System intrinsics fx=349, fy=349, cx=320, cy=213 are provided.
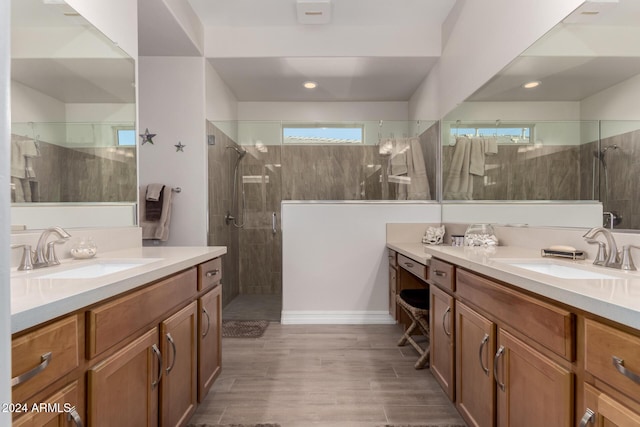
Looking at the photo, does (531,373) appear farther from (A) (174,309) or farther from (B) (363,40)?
(B) (363,40)

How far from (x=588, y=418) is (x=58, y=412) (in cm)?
129

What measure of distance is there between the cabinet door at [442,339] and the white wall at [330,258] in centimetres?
132

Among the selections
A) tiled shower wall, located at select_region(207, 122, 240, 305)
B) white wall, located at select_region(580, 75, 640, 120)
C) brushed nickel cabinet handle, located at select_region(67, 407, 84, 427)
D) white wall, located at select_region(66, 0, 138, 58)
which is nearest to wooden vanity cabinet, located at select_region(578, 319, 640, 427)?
white wall, located at select_region(580, 75, 640, 120)

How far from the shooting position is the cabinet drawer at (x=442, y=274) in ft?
5.95

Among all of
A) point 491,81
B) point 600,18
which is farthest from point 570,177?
point 491,81

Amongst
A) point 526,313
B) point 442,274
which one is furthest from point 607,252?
point 442,274

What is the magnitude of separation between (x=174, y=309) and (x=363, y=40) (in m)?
3.20

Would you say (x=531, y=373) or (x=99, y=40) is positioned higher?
(x=99, y=40)

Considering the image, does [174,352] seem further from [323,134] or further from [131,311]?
[323,134]

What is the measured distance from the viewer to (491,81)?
2.50 metres

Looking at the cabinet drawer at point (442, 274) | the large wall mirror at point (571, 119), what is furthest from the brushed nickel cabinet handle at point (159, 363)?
the large wall mirror at point (571, 119)

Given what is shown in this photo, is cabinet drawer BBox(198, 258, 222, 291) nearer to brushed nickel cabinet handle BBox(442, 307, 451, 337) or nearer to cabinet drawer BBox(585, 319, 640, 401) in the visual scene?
brushed nickel cabinet handle BBox(442, 307, 451, 337)

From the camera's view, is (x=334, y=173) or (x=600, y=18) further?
(x=334, y=173)

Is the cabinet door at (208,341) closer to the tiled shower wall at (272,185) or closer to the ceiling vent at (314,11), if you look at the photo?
the tiled shower wall at (272,185)
